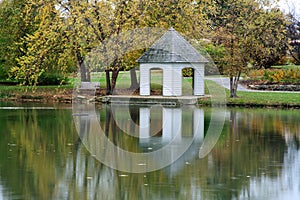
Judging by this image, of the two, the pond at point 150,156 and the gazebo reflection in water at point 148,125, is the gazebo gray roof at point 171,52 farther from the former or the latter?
the pond at point 150,156

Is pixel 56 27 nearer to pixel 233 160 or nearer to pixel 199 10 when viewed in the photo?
pixel 199 10

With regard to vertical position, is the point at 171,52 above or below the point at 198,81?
above

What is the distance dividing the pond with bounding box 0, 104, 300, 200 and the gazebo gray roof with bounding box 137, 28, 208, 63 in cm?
662

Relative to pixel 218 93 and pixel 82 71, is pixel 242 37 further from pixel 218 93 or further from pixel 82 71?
pixel 82 71

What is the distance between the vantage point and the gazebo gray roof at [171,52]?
94.3 feet

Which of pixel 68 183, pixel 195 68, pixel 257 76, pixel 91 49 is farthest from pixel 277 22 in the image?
pixel 68 183

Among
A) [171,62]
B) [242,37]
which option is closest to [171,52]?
[171,62]

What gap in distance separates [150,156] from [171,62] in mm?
15638

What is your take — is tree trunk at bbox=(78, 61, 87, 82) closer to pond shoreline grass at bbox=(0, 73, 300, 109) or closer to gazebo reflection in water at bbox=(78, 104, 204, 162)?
pond shoreline grass at bbox=(0, 73, 300, 109)

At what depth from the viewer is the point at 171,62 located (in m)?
28.5

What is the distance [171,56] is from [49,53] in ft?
19.1

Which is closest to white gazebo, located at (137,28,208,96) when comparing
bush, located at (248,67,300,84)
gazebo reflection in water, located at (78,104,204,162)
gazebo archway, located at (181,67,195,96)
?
gazebo archway, located at (181,67,195,96)

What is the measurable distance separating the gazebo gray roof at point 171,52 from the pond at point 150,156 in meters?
6.62

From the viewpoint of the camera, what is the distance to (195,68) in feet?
95.6
